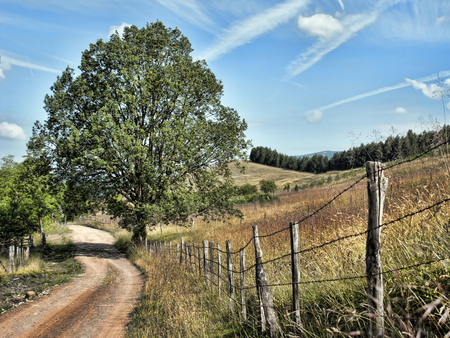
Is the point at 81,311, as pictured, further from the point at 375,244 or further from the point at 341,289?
Result: the point at 375,244

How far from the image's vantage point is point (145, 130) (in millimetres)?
18953

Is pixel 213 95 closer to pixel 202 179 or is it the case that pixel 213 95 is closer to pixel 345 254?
pixel 202 179

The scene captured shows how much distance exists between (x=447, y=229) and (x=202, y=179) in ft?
57.2

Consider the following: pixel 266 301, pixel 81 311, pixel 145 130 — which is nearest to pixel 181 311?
pixel 266 301

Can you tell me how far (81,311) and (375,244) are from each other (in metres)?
9.63

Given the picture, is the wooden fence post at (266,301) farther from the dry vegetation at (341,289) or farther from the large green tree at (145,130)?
the large green tree at (145,130)

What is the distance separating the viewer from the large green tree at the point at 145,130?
17.6m

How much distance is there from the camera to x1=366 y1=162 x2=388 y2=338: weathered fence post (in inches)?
116

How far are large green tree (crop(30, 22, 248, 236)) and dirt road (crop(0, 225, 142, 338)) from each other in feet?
17.5

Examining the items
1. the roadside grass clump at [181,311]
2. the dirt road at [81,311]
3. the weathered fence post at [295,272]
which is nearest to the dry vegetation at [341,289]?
the roadside grass clump at [181,311]

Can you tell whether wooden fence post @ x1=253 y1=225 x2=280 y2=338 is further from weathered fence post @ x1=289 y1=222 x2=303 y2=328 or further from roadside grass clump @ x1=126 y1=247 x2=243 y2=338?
roadside grass clump @ x1=126 y1=247 x2=243 y2=338

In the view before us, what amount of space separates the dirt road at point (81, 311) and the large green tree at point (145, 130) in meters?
5.34

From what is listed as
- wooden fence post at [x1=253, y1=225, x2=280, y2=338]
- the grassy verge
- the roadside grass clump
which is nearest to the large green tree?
the grassy verge

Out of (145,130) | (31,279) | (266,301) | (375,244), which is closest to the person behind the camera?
(375,244)
